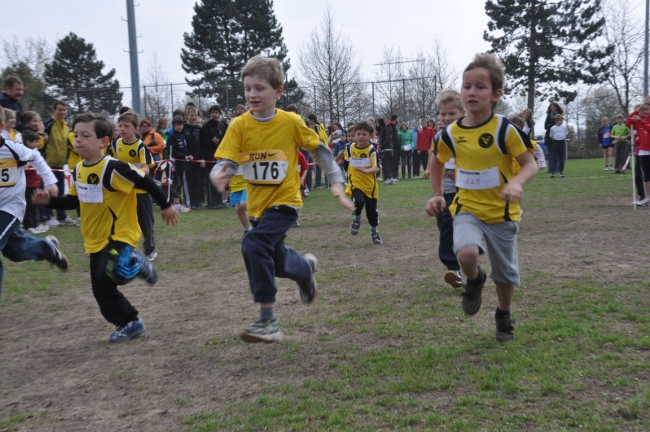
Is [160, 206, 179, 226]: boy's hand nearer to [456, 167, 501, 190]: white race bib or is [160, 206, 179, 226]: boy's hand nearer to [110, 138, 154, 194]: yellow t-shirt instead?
[456, 167, 501, 190]: white race bib

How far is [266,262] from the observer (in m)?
4.54

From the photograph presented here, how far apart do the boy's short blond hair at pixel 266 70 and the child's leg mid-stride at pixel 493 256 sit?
70.0 inches

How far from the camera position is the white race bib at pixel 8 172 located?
19.2 ft

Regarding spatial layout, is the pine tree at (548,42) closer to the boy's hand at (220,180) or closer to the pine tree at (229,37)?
the pine tree at (229,37)

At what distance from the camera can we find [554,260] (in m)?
7.76

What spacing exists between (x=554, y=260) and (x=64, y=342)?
229 inches

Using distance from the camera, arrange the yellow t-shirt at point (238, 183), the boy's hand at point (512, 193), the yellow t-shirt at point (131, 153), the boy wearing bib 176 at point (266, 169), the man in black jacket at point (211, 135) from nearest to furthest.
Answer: the boy's hand at point (512, 193), the boy wearing bib 176 at point (266, 169), the yellow t-shirt at point (131, 153), the yellow t-shirt at point (238, 183), the man in black jacket at point (211, 135)

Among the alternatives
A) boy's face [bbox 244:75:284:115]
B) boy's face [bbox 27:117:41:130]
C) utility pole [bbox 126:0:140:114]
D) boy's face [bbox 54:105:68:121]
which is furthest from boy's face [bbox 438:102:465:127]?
utility pole [bbox 126:0:140:114]

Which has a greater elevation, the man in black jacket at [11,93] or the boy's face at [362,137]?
the man in black jacket at [11,93]

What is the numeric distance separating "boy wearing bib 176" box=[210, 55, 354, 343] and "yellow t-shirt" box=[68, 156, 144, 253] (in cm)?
104

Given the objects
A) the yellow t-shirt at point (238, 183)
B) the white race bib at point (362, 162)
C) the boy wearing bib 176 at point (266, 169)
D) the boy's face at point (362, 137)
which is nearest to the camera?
the boy wearing bib 176 at point (266, 169)

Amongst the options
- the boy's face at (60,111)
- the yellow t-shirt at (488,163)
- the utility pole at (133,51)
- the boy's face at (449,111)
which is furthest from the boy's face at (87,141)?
the utility pole at (133,51)

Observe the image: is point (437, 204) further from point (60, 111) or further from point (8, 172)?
point (60, 111)

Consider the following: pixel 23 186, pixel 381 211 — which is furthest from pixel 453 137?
pixel 381 211
